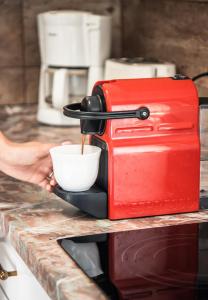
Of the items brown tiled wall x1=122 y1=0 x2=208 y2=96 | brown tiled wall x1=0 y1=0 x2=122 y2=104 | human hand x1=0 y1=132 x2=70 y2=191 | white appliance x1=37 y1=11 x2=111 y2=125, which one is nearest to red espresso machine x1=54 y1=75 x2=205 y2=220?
human hand x1=0 y1=132 x2=70 y2=191

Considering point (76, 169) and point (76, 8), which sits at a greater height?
point (76, 8)

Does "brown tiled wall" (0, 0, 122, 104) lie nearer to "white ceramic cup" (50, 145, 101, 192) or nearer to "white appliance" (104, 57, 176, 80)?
"white appliance" (104, 57, 176, 80)

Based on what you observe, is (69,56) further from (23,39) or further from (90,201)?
(90,201)

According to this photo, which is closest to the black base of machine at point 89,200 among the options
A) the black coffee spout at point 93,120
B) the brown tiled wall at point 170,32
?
the black coffee spout at point 93,120

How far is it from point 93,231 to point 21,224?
0.47ft

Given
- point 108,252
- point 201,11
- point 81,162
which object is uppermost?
point 201,11

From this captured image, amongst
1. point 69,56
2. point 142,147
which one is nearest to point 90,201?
point 142,147

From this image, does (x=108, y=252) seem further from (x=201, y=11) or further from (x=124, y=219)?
(x=201, y=11)

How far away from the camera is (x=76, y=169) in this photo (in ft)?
4.52

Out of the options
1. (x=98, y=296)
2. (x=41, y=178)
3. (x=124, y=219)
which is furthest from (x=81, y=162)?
(x=98, y=296)

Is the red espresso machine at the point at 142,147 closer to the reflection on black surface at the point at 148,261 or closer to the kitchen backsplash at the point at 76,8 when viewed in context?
the reflection on black surface at the point at 148,261

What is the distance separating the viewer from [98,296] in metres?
1.07

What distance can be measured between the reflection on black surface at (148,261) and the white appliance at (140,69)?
0.78 meters

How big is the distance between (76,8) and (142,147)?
4.09ft
